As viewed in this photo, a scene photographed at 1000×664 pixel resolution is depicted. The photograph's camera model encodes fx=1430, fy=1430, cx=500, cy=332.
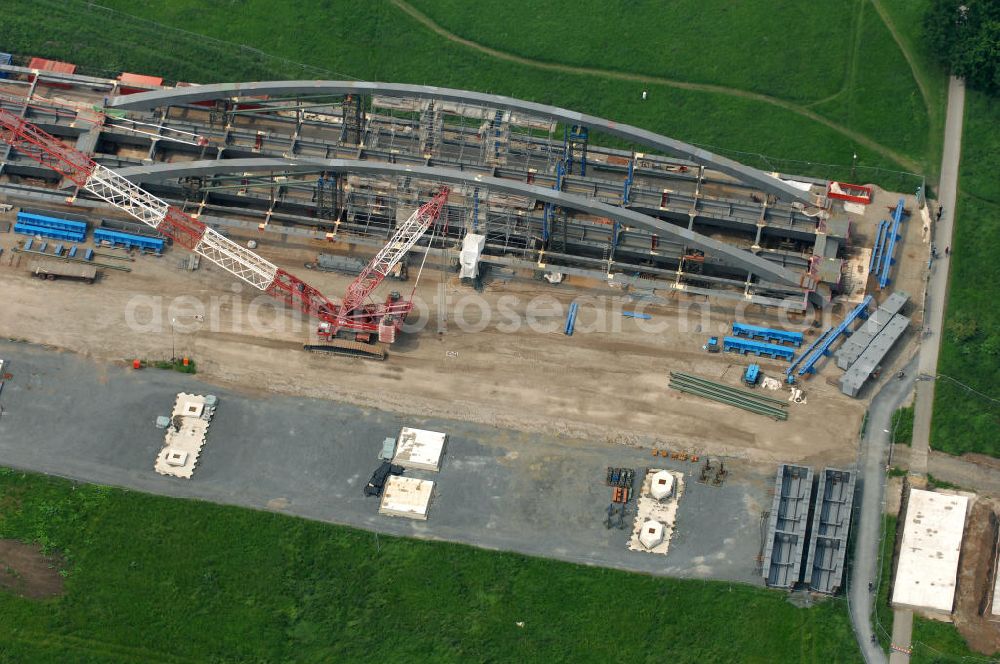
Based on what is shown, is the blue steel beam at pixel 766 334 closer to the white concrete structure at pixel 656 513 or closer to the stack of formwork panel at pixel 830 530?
the stack of formwork panel at pixel 830 530

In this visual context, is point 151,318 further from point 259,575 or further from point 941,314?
point 941,314

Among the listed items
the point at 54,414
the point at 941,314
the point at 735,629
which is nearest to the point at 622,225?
the point at 941,314

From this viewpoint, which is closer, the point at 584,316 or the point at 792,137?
the point at 584,316

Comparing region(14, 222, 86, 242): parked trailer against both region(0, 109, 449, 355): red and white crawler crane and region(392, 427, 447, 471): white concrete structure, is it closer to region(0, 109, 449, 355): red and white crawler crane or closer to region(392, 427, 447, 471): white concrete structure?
region(0, 109, 449, 355): red and white crawler crane

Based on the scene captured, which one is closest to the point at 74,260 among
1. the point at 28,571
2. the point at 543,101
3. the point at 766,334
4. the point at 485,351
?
the point at 28,571

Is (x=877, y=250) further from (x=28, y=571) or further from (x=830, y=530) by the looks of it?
(x=28, y=571)

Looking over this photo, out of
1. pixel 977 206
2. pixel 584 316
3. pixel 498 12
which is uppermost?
pixel 498 12

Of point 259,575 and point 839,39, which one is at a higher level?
point 839,39

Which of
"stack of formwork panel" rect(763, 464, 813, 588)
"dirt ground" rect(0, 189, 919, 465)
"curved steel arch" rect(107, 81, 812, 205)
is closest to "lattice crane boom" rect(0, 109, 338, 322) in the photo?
"dirt ground" rect(0, 189, 919, 465)
